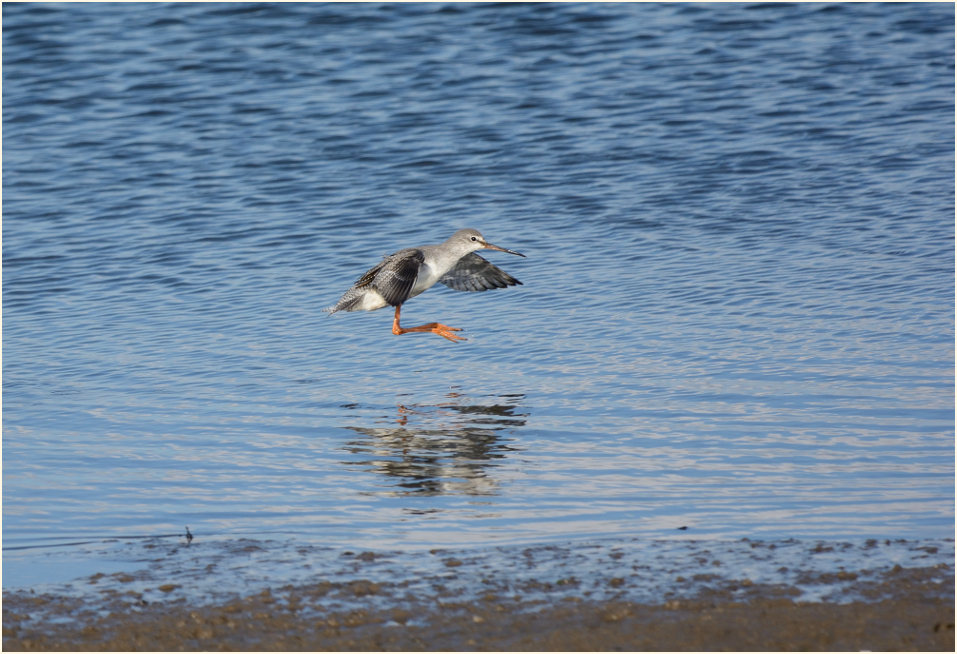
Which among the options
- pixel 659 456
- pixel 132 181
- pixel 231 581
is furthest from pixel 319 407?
pixel 132 181

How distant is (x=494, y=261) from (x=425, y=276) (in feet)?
9.17

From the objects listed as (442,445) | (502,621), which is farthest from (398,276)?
(502,621)

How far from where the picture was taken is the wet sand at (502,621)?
16.1 feet

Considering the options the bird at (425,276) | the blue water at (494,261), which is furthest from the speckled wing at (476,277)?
the blue water at (494,261)

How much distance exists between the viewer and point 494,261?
13.8 meters

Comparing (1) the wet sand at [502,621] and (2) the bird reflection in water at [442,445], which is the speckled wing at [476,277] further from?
(1) the wet sand at [502,621]

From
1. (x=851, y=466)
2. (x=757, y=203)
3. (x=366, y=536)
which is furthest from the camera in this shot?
(x=757, y=203)

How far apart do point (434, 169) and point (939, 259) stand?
291 inches

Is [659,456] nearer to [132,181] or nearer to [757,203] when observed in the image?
A: [757,203]

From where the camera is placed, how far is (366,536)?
6457 millimetres

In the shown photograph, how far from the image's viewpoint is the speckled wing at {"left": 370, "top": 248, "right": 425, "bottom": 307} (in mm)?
10883

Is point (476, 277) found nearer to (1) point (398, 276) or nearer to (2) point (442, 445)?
(1) point (398, 276)

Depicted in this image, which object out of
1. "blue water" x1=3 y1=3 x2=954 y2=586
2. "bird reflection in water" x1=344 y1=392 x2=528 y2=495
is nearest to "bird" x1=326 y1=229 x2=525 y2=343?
"blue water" x1=3 y1=3 x2=954 y2=586

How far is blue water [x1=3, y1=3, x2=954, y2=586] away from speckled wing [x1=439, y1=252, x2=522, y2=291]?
0.33 m
